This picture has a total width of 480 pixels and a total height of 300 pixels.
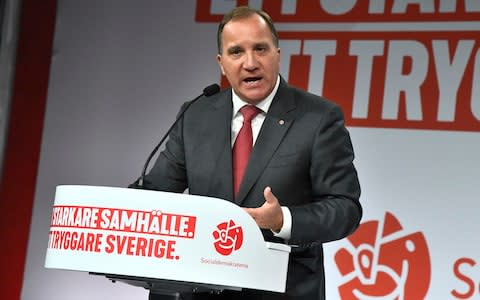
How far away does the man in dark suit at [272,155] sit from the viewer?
2.08 m

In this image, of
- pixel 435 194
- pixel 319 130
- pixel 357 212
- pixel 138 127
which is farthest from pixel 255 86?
pixel 138 127

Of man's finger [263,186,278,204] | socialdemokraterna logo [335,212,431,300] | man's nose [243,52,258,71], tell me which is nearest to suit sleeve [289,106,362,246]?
man's finger [263,186,278,204]

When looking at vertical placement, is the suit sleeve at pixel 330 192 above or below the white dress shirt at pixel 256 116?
below

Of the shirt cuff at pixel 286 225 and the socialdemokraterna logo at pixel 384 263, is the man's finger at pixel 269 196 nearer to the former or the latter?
the shirt cuff at pixel 286 225

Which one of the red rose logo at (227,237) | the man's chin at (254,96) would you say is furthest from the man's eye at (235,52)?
the red rose logo at (227,237)

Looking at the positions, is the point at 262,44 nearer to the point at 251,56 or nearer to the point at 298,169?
the point at 251,56

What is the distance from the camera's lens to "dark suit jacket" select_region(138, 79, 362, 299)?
81.4 inches

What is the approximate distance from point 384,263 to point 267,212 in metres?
2.54

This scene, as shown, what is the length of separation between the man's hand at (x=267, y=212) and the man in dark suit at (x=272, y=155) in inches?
3.8

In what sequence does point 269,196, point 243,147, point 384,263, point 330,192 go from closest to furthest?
point 269,196
point 330,192
point 243,147
point 384,263

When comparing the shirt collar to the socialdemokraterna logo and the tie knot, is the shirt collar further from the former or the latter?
the socialdemokraterna logo

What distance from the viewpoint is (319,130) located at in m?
2.15

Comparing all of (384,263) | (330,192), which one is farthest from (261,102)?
(384,263)

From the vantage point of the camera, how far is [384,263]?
168 inches
